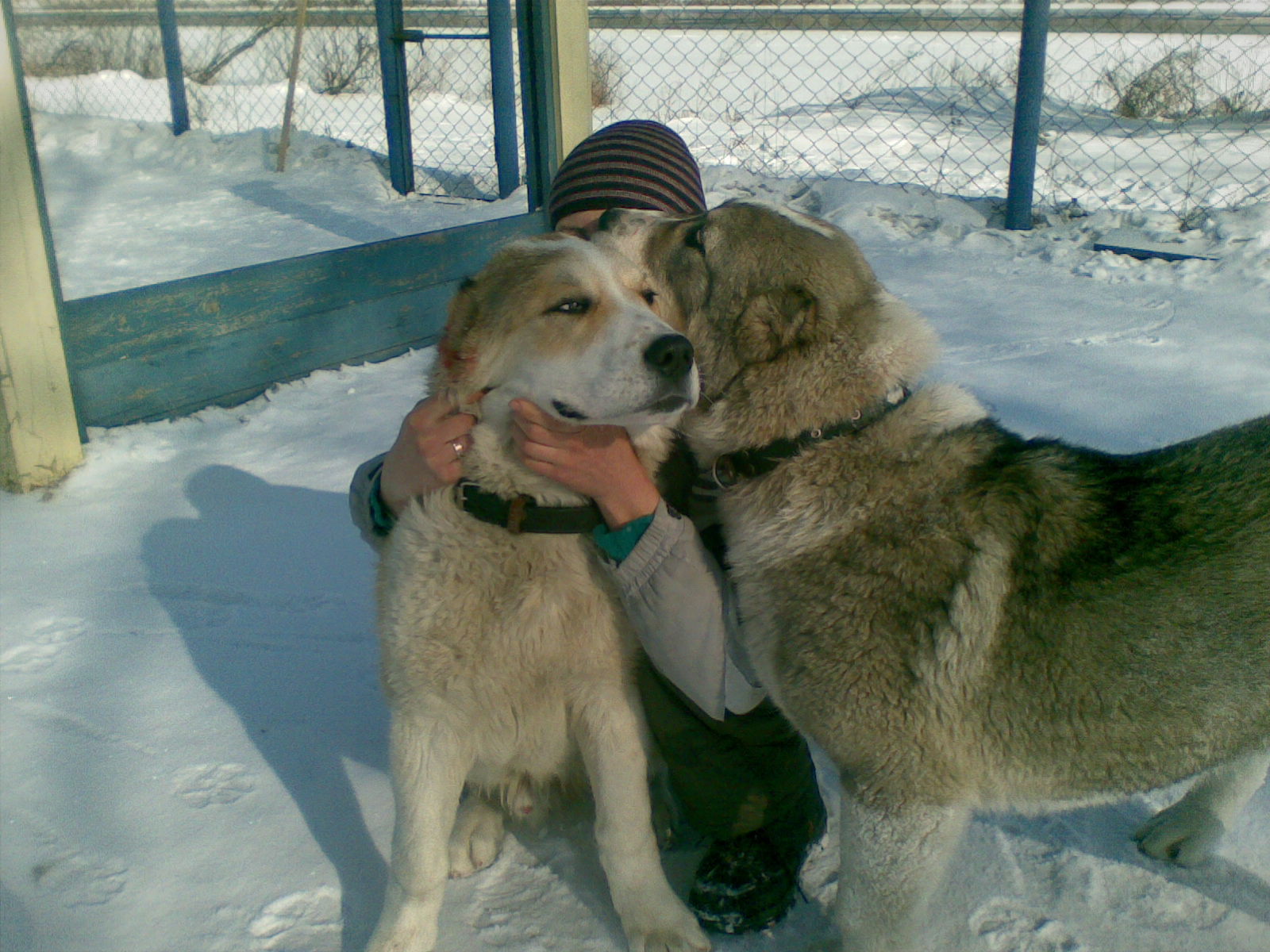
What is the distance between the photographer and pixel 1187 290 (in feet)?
14.0

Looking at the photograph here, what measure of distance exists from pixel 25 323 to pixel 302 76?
16.0ft

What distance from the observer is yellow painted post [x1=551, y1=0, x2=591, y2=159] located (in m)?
4.56

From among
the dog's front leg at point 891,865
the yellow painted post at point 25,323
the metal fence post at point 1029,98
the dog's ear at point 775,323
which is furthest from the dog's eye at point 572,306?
the metal fence post at point 1029,98

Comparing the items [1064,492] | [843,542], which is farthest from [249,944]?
[1064,492]

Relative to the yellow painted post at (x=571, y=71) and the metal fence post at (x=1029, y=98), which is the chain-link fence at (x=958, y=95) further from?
the yellow painted post at (x=571, y=71)

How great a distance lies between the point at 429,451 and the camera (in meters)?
1.65

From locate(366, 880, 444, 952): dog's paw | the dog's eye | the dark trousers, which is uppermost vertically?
the dog's eye

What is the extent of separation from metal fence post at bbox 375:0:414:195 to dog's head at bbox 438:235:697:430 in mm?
4688

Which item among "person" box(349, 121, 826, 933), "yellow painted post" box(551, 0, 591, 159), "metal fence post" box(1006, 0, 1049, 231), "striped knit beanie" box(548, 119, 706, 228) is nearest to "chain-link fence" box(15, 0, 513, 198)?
"yellow painted post" box(551, 0, 591, 159)

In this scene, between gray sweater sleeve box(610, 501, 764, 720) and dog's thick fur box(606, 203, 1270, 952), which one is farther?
gray sweater sleeve box(610, 501, 764, 720)

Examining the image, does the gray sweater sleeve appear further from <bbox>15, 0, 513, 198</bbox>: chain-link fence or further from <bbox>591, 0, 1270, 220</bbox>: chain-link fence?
<bbox>15, 0, 513, 198</bbox>: chain-link fence

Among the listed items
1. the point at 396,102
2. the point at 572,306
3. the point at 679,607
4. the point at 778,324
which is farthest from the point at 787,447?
the point at 396,102

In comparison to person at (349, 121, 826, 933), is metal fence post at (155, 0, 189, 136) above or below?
above

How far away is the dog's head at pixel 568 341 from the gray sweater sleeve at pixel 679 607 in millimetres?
203
